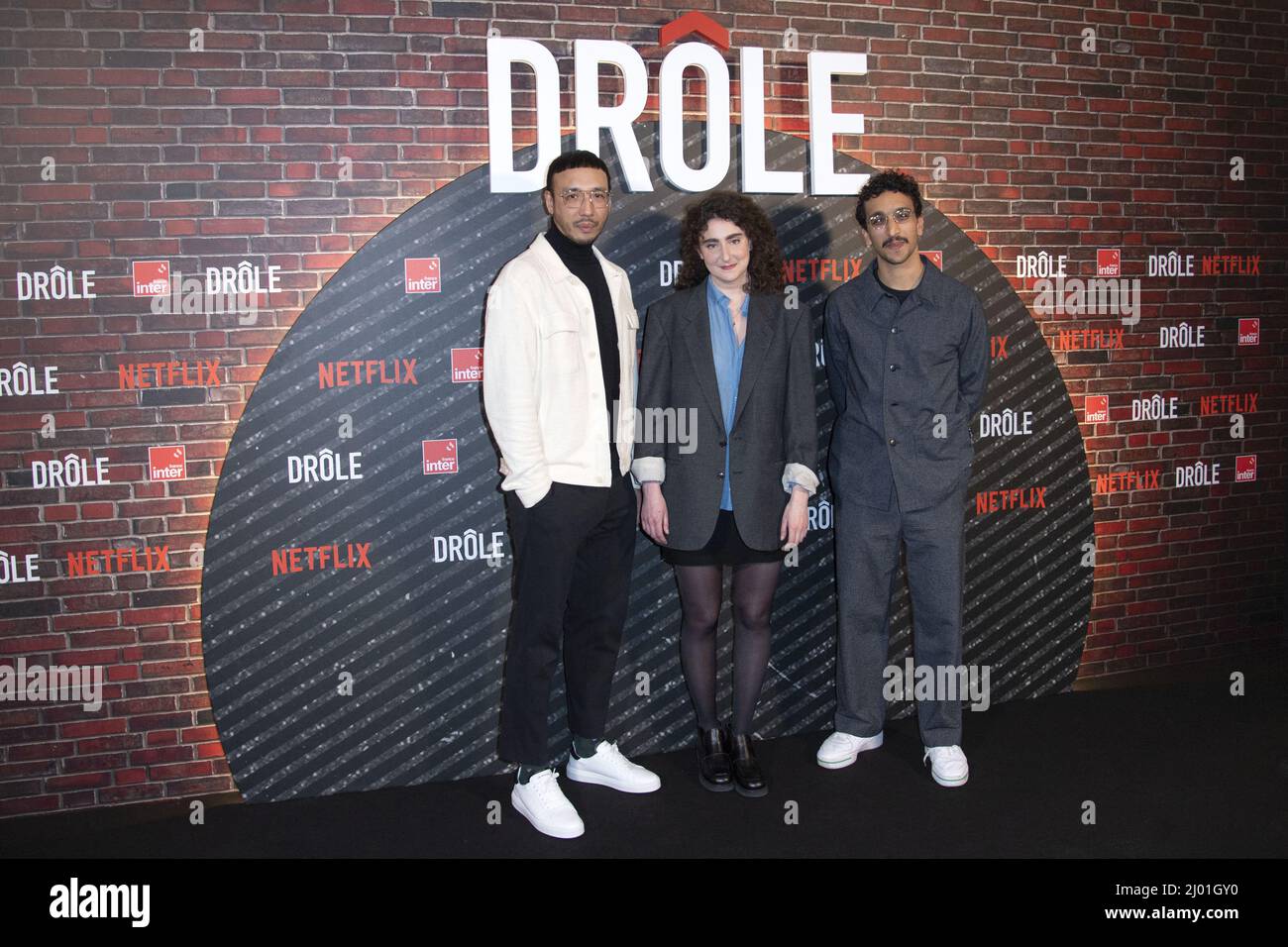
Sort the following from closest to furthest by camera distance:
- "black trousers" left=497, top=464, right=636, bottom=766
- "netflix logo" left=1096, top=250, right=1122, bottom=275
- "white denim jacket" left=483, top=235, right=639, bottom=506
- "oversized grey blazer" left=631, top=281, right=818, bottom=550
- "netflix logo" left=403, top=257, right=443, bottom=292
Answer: "white denim jacket" left=483, top=235, right=639, bottom=506 < "black trousers" left=497, top=464, right=636, bottom=766 < "oversized grey blazer" left=631, top=281, right=818, bottom=550 < "netflix logo" left=403, top=257, right=443, bottom=292 < "netflix logo" left=1096, top=250, right=1122, bottom=275

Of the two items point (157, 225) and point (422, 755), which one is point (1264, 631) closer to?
point (422, 755)

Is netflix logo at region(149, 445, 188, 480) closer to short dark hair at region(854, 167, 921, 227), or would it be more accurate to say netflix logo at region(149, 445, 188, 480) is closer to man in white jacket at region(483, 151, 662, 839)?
man in white jacket at region(483, 151, 662, 839)

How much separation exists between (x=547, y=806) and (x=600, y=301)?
5.27 feet

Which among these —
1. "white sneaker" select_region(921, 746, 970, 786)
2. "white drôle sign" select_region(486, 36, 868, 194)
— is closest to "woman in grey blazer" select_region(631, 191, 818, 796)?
"white drôle sign" select_region(486, 36, 868, 194)

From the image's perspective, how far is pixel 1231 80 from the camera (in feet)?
14.3

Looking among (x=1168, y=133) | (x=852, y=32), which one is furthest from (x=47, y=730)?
(x=1168, y=133)

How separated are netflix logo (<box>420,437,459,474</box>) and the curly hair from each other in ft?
3.27

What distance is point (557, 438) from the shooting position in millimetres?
2992

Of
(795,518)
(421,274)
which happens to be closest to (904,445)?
(795,518)

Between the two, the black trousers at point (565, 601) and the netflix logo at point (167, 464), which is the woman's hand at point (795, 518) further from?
the netflix logo at point (167, 464)

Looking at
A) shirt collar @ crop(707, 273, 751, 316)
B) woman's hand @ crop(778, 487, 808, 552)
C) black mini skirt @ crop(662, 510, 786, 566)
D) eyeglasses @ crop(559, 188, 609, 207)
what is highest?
eyeglasses @ crop(559, 188, 609, 207)

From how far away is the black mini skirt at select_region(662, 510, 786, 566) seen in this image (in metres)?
3.18

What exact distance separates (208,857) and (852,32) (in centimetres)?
371

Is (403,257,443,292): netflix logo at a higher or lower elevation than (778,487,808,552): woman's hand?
higher
